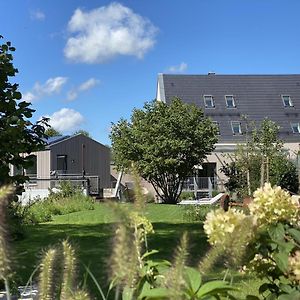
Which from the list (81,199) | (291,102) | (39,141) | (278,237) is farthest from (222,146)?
(278,237)

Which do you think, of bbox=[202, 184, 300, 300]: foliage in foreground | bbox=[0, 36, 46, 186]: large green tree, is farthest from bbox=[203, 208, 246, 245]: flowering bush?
bbox=[0, 36, 46, 186]: large green tree

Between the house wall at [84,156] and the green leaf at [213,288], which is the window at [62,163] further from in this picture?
the green leaf at [213,288]

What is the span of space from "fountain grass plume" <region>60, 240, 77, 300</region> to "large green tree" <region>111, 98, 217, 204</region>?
24.4 m

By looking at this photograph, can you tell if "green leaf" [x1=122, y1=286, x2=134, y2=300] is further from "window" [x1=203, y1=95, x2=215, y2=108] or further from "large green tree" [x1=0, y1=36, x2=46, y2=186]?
"window" [x1=203, y1=95, x2=215, y2=108]

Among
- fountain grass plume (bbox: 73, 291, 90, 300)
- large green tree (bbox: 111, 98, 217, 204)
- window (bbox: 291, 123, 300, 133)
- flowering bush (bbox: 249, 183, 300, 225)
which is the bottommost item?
fountain grass plume (bbox: 73, 291, 90, 300)

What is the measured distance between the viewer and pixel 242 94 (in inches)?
1553

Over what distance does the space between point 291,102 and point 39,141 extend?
34.9m

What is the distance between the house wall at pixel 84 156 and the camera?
40031 mm

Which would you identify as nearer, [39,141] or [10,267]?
[10,267]

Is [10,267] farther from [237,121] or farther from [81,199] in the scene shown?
[237,121]

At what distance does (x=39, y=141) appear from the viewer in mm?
6262

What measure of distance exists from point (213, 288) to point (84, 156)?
4108 centimetres

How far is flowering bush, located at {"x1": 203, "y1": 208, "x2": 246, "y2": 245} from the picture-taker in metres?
1.78

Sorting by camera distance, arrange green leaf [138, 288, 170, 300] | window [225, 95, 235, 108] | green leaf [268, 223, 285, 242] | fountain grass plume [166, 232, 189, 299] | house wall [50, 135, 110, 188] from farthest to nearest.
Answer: house wall [50, 135, 110, 188]
window [225, 95, 235, 108]
green leaf [268, 223, 285, 242]
green leaf [138, 288, 170, 300]
fountain grass plume [166, 232, 189, 299]
